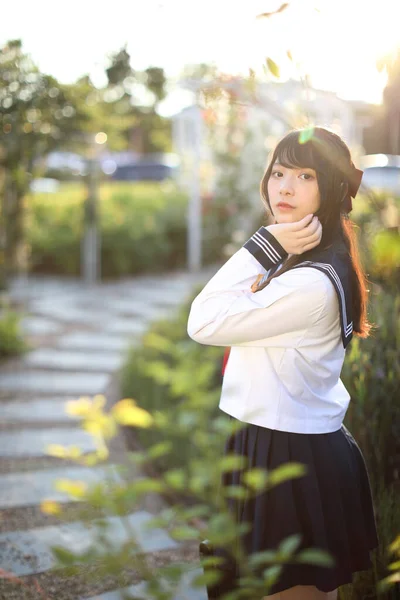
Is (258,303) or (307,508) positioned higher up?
(258,303)

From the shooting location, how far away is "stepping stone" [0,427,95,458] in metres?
4.16

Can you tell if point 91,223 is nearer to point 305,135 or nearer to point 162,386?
point 162,386

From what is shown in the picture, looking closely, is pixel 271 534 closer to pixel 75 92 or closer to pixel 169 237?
pixel 75 92

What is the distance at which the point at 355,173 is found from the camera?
1.91m

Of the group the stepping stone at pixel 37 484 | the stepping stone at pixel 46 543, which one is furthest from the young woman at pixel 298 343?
the stepping stone at pixel 37 484

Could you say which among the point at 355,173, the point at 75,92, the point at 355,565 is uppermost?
the point at 75,92

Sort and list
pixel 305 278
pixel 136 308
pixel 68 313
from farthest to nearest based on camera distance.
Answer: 1. pixel 136 308
2. pixel 68 313
3. pixel 305 278

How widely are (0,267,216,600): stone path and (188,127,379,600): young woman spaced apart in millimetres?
333

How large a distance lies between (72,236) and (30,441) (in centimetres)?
655

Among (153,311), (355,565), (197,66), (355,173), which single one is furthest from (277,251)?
(153,311)

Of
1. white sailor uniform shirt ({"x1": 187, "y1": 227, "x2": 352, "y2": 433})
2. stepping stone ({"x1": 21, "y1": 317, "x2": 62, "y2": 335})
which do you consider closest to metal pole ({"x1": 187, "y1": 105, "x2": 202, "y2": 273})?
stepping stone ({"x1": 21, "y1": 317, "x2": 62, "y2": 335})

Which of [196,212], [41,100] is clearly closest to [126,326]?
[41,100]

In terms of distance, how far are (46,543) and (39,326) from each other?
14.8ft

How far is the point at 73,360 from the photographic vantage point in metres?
6.14
